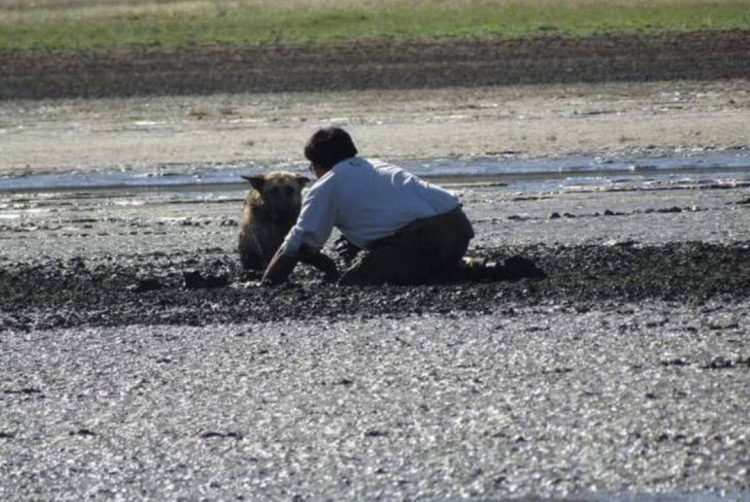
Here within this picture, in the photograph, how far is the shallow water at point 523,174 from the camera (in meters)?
19.0

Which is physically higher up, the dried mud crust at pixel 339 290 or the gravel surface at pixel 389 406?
the gravel surface at pixel 389 406

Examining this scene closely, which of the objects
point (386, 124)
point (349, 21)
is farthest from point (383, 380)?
point (349, 21)

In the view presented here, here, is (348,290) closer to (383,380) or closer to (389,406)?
(383,380)

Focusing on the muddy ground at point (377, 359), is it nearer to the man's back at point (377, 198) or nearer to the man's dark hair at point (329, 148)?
the man's back at point (377, 198)

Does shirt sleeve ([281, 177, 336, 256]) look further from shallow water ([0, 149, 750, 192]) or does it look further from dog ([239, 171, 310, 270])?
shallow water ([0, 149, 750, 192])

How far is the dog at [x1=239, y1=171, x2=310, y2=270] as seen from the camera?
13.0 m

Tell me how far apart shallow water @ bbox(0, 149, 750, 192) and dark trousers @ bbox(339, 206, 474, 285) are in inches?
264

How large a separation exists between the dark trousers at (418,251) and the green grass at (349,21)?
2565cm

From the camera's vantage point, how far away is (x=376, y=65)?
33.3 m

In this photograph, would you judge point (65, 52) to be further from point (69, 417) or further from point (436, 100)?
point (69, 417)

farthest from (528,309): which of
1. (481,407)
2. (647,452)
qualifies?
(647,452)

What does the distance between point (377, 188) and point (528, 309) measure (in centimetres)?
144

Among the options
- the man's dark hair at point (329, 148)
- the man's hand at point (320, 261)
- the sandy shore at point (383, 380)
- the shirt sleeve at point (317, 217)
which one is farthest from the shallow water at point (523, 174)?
the shirt sleeve at point (317, 217)

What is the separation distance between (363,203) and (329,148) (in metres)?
0.38
